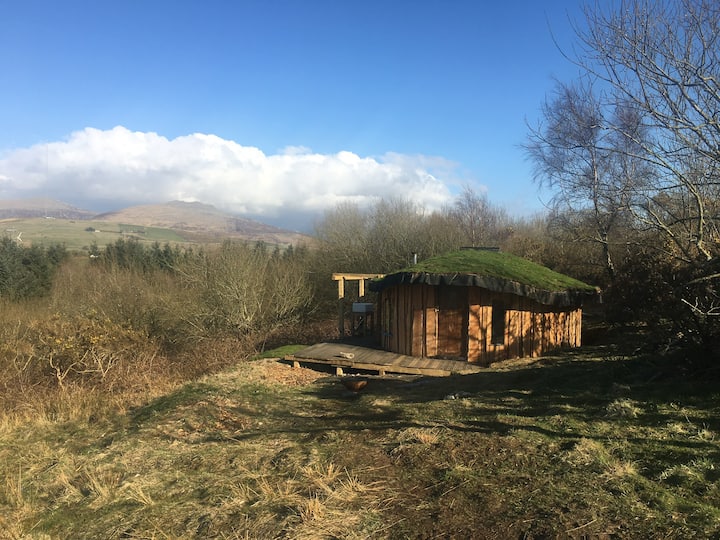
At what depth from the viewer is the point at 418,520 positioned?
3.46 metres

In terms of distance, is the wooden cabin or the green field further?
the green field

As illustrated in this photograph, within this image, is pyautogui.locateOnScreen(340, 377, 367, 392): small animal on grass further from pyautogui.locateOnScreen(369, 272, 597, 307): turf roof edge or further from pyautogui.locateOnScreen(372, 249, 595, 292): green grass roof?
pyautogui.locateOnScreen(372, 249, 595, 292): green grass roof

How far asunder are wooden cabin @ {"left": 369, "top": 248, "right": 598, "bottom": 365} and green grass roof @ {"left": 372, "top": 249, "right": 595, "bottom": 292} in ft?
0.08

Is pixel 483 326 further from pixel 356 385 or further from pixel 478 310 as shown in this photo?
pixel 356 385

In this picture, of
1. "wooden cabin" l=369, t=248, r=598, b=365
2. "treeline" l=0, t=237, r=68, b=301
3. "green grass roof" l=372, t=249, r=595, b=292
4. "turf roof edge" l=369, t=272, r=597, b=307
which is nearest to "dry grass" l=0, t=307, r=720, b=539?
"turf roof edge" l=369, t=272, r=597, b=307

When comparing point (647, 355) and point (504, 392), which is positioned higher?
point (647, 355)

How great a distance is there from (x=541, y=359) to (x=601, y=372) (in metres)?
4.04

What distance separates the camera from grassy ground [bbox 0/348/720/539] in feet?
11.1

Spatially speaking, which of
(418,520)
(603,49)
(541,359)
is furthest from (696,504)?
(541,359)

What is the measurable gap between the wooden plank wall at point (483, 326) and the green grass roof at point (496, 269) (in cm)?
48

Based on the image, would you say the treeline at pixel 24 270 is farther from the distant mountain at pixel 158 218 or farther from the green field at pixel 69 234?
the distant mountain at pixel 158 218

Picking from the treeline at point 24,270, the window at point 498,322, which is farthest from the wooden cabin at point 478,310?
the treeline at point 24,270

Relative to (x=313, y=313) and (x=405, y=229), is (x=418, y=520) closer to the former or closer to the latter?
(x=313, y=313)

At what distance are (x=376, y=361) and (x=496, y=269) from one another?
12.6 ft
